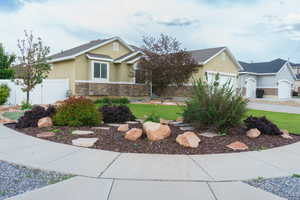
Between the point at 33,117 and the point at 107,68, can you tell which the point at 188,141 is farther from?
the point at 107,68

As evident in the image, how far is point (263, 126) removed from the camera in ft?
20.0


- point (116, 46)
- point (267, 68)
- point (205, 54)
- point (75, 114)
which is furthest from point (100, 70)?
point (267, 68)

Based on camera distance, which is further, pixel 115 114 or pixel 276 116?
pixel 276 116

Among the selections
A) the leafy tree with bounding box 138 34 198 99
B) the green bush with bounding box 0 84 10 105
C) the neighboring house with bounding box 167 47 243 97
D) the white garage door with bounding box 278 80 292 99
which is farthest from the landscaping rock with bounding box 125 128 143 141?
the white garage door with bounding box 278 80 292 99

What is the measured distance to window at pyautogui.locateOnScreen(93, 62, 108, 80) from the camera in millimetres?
16641

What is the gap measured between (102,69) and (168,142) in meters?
13.4

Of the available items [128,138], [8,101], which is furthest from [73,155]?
[8,101]

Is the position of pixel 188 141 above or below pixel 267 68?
below

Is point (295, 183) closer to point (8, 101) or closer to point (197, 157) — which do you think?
point (197, 157)

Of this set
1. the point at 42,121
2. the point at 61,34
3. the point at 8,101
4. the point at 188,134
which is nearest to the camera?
the point at 188,134

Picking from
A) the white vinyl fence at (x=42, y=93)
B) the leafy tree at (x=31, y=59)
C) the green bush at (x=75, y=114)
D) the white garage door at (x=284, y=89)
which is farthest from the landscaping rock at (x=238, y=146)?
the white garage door at (x=284, y=89)

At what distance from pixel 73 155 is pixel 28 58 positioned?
9.05 meters

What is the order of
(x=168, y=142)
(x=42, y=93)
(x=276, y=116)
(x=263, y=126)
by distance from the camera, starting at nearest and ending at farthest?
(x=168, y=142) → (x=263, y=126) → (x=276, y=116) → (x=42, y=93)

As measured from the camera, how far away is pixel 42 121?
6.52 metres
